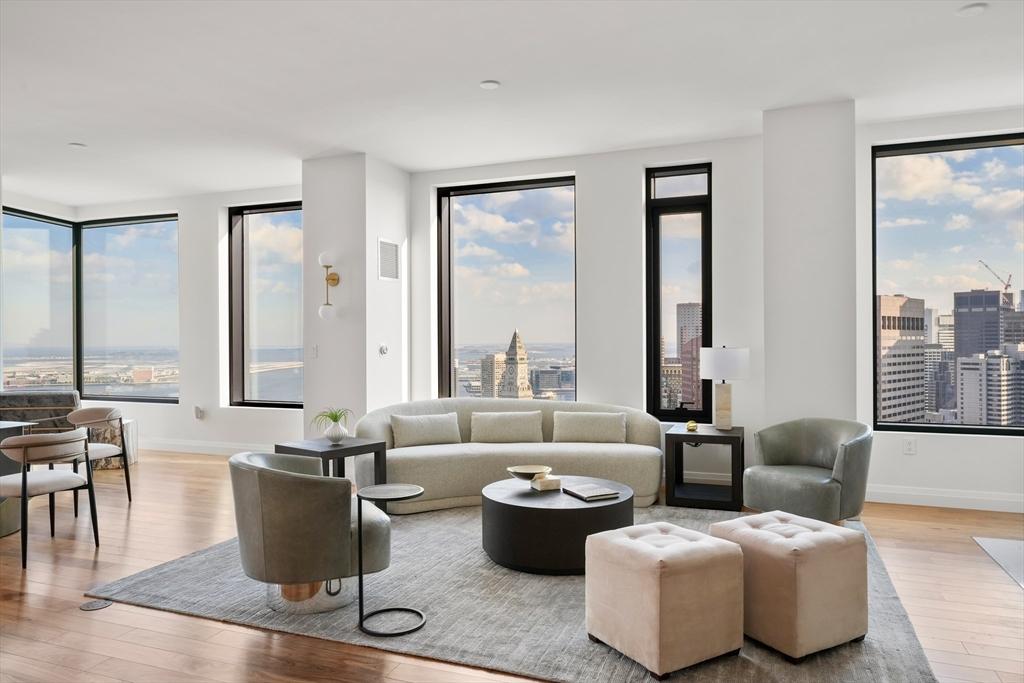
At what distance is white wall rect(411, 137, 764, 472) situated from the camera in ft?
19.5

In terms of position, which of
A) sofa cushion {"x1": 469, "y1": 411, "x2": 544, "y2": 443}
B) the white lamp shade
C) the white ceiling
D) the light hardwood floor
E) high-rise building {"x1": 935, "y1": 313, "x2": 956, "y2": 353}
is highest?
the white ceiling

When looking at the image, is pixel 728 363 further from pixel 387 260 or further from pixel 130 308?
pixel 130 308

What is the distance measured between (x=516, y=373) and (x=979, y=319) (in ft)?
12.8

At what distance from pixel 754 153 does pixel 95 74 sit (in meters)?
4.83

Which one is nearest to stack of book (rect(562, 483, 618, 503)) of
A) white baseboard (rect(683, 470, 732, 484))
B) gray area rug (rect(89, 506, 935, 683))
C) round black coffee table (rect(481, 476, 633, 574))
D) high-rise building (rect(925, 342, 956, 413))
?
round black coffee table (rect(481, 476, 633, 574))

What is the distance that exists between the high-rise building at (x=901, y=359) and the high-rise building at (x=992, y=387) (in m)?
0.27

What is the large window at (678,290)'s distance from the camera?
6215 mm

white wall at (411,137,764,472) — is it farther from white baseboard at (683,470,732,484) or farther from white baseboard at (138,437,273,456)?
white baseboard at (138,437,273,456)

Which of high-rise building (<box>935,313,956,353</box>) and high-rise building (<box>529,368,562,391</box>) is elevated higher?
high-rise building (<box>935,313,956,353</box>)

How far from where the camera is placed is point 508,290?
23.1 feet

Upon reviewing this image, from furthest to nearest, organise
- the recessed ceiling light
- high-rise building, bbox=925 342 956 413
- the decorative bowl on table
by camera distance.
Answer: high-rise building, bbox=925 342 956 413
the decorative bowl on table
the recessed ceiling light

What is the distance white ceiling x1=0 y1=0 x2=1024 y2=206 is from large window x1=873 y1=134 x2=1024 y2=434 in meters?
0.54

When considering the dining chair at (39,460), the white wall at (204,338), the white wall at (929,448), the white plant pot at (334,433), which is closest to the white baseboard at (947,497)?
the white wall at (929,448)

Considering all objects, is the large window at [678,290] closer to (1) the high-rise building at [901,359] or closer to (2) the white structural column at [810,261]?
(2) the white structural column at [810,261]
